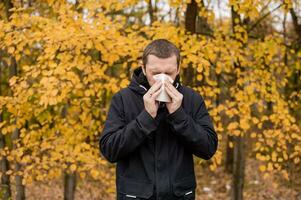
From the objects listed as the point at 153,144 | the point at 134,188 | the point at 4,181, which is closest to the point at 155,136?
the point at 153,144

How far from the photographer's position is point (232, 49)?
5.36 m

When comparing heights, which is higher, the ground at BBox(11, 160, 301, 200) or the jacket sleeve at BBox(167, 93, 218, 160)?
the jacket sleeve at BBox(167, 93, 218, 160)

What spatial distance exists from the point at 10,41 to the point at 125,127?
8.85 ft

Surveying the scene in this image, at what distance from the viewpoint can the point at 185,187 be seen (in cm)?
251

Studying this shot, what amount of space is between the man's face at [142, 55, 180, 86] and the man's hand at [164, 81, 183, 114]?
0.13 meters

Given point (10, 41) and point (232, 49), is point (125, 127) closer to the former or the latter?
point (10, 41)

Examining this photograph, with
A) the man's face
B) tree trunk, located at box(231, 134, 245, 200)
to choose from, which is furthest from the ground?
the man's face

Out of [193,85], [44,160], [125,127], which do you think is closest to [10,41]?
[44,160]

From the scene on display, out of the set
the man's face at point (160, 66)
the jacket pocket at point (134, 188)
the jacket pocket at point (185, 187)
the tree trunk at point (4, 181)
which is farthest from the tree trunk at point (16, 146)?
the man's face at point (160, 66)

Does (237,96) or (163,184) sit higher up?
(237,96)

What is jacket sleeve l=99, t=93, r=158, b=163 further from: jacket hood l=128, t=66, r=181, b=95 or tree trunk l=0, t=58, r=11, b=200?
tree trunk l=0, t=58, r=11, b=200

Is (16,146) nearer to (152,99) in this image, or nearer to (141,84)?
(141,84)

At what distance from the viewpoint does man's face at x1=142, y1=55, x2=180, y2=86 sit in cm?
240

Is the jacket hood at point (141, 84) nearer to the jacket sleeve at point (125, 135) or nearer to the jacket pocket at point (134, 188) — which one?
the jacket sleeve at point (125, 135)
